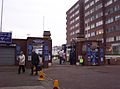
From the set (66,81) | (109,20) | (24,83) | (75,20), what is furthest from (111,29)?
(24,83)

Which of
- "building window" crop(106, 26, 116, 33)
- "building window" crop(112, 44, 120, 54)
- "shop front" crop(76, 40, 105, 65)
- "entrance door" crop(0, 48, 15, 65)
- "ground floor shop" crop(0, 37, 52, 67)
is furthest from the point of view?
"building window" crop(106, 26, 116, 33)

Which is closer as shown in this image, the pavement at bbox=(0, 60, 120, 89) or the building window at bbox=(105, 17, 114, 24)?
the pavement at bbox=(0, 60, 120, 89)

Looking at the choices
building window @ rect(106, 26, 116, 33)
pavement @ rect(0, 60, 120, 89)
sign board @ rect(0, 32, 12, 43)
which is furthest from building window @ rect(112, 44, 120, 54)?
pavement @ rect(0, 60, 120, 89)

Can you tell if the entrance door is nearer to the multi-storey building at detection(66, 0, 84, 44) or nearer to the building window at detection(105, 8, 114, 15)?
the building window at detection(105, 8, 114, 15)

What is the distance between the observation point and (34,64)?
1900 cm

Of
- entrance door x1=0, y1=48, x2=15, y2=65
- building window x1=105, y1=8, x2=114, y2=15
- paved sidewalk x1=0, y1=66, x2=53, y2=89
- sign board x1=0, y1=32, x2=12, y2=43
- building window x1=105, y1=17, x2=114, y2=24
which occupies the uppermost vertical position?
building window x1=105, y1=8, x2=114, y2=15

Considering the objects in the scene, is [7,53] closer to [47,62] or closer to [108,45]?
[47,62]

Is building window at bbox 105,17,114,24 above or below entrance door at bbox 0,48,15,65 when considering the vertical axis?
above

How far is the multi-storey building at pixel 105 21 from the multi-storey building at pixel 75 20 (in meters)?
8.94

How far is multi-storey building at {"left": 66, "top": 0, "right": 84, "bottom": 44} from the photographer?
388ft

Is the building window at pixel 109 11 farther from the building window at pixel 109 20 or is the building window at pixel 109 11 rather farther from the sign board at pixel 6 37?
the sign board at pixel 6 37

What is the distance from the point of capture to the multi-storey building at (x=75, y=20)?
11831cm

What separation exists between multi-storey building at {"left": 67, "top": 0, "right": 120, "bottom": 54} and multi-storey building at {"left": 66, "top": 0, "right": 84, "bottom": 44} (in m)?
8.94

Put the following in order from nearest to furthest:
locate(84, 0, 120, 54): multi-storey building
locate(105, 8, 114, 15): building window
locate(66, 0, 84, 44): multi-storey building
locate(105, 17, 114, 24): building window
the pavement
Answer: the pavement < locate(84, 0, 120, 54): multi-storey building < locate(105, 17, 114, 24): building window < locate(105, 8, 114, 15): building window < locate(66, 0, 84, 44): multi-storey building
